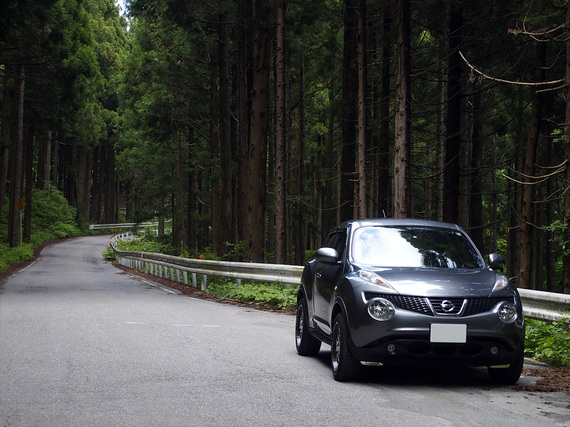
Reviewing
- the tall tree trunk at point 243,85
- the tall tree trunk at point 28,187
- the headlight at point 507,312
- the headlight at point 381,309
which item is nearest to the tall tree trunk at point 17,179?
the tall tree trunk at point 28,187

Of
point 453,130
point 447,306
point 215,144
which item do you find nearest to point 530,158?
point 453,130

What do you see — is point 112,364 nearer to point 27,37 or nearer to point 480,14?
point 480,14

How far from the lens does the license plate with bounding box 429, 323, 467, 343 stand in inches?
271

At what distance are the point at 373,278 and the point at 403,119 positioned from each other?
11822mm

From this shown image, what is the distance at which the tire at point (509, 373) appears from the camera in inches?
286

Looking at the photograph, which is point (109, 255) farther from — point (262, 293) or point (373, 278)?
point (373, 278)

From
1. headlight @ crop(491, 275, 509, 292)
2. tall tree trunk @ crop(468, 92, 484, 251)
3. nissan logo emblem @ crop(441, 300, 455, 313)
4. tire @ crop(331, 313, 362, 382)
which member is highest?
tall tree trunk @ crop(468, 92, 484, 251)

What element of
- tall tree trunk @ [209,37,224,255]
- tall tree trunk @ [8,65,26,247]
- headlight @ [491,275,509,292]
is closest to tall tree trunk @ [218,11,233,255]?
tall tree trunk @ [209,37,224,255]

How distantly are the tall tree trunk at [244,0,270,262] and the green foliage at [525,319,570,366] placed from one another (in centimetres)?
1450

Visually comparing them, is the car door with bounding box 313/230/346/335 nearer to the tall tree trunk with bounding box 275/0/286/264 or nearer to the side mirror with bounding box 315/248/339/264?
the side mirror with bounding box 315/248/339/264

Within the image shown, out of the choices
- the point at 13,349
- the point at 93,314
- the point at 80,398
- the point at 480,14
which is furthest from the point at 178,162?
the point at 80,398

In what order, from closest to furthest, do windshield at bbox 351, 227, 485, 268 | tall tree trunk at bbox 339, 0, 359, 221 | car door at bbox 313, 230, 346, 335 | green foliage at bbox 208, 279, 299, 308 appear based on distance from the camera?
1. windshield at bbox 351, 227, 485, 268
2. car door at bbox 313, 230, 346, 335
3. green foliage at bbox 208, 279, 299, 308
4. tall tree trunk at bbox 339, 0, 359, 221

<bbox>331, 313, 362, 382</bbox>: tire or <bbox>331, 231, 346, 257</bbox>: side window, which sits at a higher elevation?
<bbox>331, 231, 346, 257</bbox>: side window

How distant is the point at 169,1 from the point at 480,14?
11.2 meters
